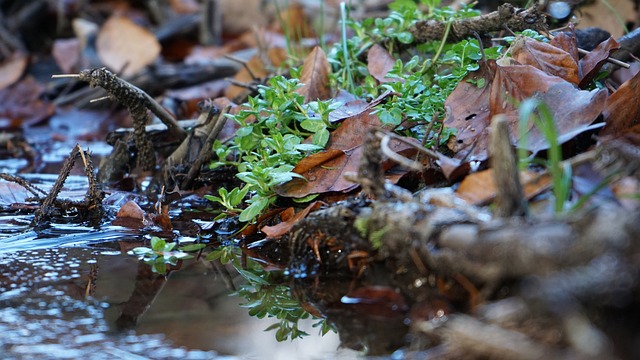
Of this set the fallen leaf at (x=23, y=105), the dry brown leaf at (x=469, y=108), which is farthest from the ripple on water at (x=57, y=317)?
the fallen leaf at (x=23, y=105)

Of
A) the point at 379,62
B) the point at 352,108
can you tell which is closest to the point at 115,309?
the point at 352,108

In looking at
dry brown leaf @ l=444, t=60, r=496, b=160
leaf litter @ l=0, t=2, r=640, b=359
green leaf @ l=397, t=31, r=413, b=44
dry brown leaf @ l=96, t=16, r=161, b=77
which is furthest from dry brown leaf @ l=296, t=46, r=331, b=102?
dry brown leaf @ l=96, t=16, r=161, b=77

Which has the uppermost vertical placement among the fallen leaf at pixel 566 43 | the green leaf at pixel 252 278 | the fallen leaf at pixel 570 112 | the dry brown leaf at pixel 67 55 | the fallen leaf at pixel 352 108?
the fallen leaf at pixel 570 112

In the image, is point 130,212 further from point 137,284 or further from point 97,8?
point 97,8

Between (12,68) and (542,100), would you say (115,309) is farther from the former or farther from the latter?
(12,68)

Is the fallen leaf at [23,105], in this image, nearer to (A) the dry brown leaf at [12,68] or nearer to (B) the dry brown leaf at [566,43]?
(A) the dry brown leaf at [12,68]

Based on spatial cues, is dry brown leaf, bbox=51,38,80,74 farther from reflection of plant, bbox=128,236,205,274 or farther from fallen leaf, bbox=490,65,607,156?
fallen leaf, bbox=490,65,607,156

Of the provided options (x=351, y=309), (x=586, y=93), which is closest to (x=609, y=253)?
(x=351, y=309)

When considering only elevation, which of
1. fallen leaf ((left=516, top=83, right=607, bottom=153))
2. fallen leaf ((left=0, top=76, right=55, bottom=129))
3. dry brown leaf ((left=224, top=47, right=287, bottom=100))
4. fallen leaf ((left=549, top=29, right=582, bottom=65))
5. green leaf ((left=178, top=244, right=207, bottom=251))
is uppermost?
fallen leaf ((left=516, top=83, right=607, bottom=153))
